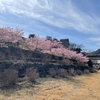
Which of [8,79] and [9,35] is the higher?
[9,35]

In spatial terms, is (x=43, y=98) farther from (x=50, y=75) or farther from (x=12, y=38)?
(x=12, y=38)

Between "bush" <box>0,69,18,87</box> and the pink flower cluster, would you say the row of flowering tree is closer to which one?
the pink flower cluster

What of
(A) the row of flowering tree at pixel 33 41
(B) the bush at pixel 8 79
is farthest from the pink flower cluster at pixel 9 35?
(B) the bush at pixel 8 79

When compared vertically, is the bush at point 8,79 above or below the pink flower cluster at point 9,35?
below

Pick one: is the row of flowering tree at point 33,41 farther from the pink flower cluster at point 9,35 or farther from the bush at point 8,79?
the bush at point 8,79

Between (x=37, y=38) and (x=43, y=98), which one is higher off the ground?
(x=37, y=38)

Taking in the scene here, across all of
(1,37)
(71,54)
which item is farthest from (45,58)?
(71,54)

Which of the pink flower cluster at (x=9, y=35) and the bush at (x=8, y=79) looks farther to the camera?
the pink flower cluster at (x=9, y=35)

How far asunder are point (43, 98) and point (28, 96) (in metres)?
0.68

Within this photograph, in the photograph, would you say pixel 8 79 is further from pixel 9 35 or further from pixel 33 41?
pixel 33 41

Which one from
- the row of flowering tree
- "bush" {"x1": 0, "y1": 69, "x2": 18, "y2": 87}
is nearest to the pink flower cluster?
the row of flowering tree

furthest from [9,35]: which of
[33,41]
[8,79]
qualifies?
[8,79]

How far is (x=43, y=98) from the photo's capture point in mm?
6613

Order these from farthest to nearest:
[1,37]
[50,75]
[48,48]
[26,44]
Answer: [48,48]
[26,44]
[1,37]
[50,75]
